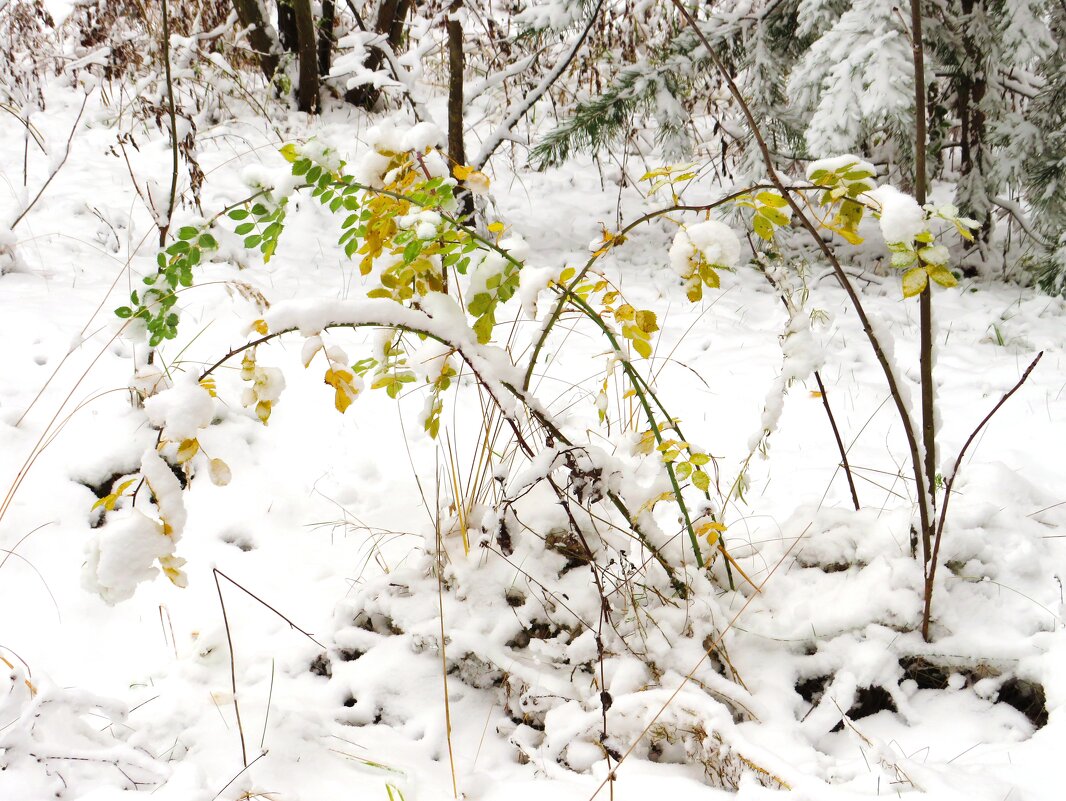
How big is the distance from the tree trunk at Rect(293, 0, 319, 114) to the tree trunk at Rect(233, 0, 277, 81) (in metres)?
0.21

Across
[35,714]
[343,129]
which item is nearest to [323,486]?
[35,714]

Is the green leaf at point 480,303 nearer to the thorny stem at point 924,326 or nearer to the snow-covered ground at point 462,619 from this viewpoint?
the snow-covered ground at point 462,619

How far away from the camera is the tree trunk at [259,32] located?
14.8 feet

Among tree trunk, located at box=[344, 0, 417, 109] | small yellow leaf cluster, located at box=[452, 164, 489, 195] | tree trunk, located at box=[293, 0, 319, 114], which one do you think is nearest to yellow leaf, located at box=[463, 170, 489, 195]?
small yellow leaf cluster, located at box=[452, 164, 489, 195]

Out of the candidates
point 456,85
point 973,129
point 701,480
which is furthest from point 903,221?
point 973,129

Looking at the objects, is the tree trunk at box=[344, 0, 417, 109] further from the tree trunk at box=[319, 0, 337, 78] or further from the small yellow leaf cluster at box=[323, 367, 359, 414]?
the small yellow leaf cluster at box=[323, 367, 359, 414]

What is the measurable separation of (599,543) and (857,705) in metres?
0.57

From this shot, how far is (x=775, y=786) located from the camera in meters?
1.11

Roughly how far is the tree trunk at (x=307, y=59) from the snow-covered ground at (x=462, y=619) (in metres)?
2.51

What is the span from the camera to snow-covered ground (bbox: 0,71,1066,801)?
1.17m

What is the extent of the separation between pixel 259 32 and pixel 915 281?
4.85 metres

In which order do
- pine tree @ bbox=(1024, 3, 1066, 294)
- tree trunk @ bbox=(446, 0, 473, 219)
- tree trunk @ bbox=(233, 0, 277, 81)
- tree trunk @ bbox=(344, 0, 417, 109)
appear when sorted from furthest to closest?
1. tree trunk @ bbox=(233, 0, 277, 81)
2. tree trunk @ bbox=(344, 0, 417, 109)
3. tree trunk @ bbox=(446, 0, 473, 219)
4. pine tree @ bbox=(1024, 3, 1066, 294)

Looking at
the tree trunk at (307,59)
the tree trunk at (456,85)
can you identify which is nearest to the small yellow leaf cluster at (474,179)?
the tree trunk at (456,85)

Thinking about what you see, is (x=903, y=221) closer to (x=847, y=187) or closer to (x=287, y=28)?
A: (x=847, y=187)
